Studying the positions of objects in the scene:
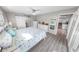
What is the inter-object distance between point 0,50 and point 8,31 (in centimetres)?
23

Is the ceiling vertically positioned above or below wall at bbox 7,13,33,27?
above

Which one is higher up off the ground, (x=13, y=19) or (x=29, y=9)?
(x=29, y=9)

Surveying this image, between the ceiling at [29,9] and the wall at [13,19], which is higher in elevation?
the ceiling at [29,9]
